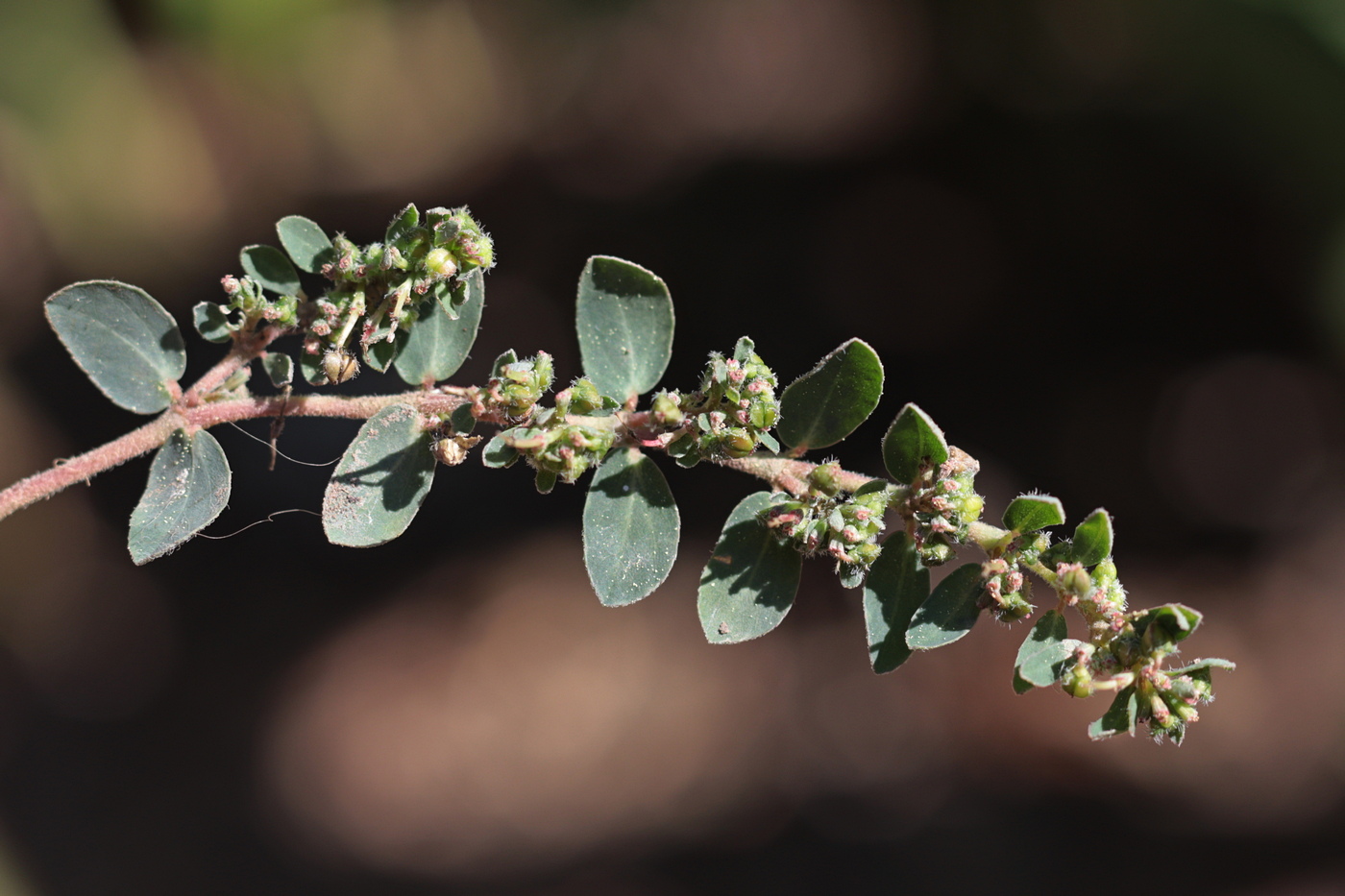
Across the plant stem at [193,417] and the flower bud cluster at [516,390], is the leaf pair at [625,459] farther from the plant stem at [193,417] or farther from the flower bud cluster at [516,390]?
the plant stem at [193,417]

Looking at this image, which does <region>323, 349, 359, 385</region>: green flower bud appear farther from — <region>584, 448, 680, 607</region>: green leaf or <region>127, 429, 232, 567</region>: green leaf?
<region>584, 448, 680, 607</region>: green leaf

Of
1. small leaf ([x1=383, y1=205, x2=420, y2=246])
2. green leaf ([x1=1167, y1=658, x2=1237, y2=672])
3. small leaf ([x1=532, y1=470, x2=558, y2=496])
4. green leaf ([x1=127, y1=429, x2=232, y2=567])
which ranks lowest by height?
green leaf ([x1=1167, y1=658, x2=1237, y2=672])

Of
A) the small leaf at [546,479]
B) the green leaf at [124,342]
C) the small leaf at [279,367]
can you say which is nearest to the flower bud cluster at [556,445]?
the small leaf at [546,479]

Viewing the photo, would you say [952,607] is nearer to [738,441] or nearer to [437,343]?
[738,441]

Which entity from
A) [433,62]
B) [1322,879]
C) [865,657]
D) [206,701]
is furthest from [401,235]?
[1322,879]

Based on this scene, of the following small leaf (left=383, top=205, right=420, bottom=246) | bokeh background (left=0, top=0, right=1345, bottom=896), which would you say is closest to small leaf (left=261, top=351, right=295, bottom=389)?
small leaf (left=383, top=205, right=420, bottom=246)

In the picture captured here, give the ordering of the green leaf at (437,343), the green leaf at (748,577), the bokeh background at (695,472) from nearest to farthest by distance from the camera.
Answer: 1. the green leaf at (748,577)
2. the green leaf at (437,343)
3. the bokeh background at (695,472)

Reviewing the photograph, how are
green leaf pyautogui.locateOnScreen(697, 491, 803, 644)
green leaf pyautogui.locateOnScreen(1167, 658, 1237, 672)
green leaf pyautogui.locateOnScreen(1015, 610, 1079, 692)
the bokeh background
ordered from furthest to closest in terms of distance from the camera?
1. the bokeh background
2. green leaf pyautogui.locateOnScreen(697, 491, 803, 644)
3. green leaf pyautogui.locateOnScreen(1015, 610, 1079, 692)
4. green leaf pyautogui.locateOnScreen(1167, 658, 1237, 672)
